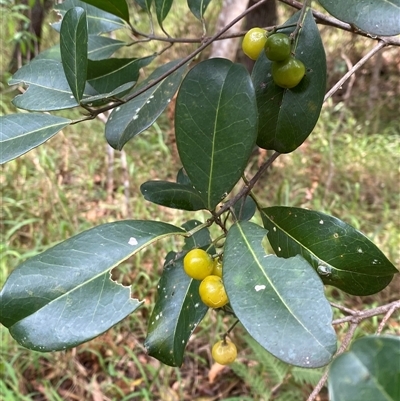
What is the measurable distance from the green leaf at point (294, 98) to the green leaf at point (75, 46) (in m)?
0.22

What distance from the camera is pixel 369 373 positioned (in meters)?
0.22

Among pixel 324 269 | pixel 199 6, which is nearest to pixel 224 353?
pixel 324 269

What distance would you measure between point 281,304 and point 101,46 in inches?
24.4

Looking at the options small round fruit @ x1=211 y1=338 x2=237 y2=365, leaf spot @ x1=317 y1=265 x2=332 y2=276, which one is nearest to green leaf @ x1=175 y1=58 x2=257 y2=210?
leaf spot @ x1=317 y1=265 x2=332 y2=276

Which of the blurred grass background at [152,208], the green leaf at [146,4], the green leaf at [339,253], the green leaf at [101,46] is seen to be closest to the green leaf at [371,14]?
the green leaf at [339,253]

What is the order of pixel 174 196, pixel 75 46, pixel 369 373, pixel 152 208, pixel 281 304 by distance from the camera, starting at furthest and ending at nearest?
pixel 152 208 → pixel 174 196 → pixel 75 46 → pixel 281 304 → pixel 369 373

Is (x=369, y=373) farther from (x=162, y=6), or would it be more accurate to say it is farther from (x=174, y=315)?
(x=162, y=6)

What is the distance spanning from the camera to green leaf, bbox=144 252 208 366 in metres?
0.56

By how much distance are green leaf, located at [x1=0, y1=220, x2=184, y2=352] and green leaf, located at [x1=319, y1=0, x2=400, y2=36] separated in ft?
1.19

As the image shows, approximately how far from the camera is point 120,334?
1.83 meters

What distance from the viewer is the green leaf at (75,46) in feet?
1.66

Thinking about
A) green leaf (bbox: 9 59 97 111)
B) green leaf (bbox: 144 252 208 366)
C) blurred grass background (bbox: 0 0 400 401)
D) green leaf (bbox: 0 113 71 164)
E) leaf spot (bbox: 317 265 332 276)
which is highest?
green leaf (bbox: 9 59 97 111)

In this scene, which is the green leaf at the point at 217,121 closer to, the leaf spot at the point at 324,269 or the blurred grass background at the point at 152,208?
the leaf spot at the point at 324,269

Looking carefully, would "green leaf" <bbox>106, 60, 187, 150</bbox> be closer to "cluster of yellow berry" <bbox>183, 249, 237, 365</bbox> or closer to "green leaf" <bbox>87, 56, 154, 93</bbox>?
"green leaf" <bbox>87, 56, 154, 93</bbox>
